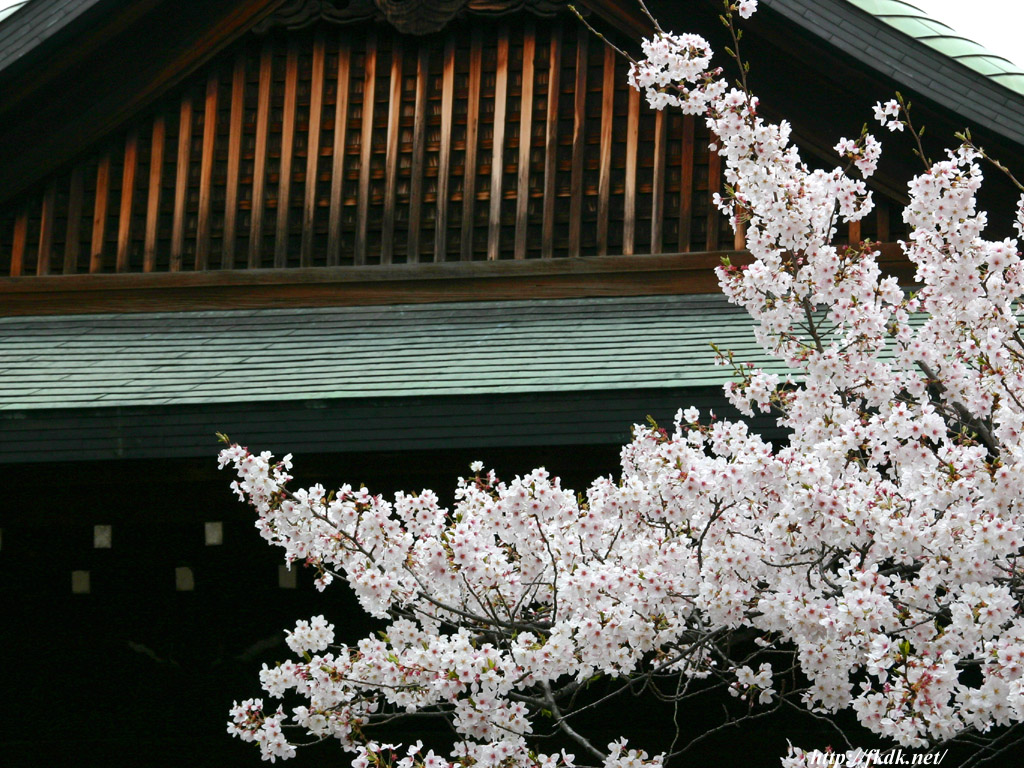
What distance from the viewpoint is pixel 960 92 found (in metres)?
5.71

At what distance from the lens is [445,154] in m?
6.61

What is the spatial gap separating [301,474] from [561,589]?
5.33 feet

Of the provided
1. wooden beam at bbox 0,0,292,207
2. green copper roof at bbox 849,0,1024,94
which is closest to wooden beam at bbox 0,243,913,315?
wooden beam at bbox 0,0,292,207

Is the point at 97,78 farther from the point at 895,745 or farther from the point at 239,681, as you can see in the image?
the point at 895,745

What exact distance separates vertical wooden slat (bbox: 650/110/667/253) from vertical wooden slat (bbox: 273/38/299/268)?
1.86 metres

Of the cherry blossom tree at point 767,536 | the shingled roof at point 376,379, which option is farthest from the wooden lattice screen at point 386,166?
the cherry blossom tree at point 767,536

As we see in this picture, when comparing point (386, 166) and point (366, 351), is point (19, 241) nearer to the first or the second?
point (386, 166)

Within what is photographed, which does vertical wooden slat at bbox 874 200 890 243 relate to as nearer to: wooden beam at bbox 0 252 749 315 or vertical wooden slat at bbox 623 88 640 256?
wooden beam at bbox 0 252 749 315

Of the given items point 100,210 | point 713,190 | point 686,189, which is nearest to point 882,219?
point 713,190

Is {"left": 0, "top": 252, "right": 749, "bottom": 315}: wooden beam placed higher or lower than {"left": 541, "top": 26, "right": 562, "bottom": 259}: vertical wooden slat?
lower

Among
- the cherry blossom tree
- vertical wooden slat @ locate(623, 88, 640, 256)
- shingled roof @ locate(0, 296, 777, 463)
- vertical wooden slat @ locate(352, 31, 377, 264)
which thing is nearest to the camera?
the cherry blossom tree

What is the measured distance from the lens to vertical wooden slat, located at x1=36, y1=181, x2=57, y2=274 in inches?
269

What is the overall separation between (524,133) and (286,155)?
1.25 m

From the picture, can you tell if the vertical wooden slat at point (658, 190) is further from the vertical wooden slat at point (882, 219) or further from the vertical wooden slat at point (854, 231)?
the vertical wooden slat at point (882, 219)
